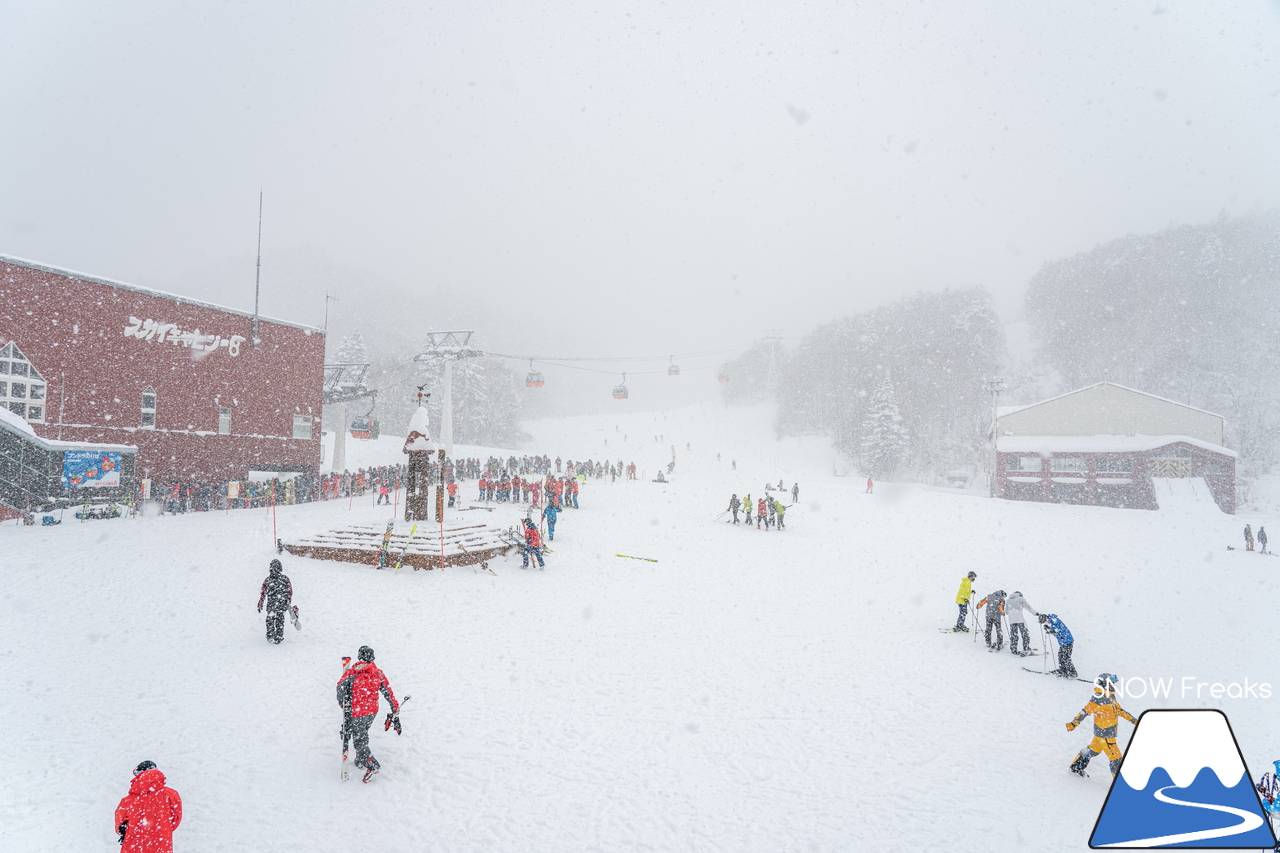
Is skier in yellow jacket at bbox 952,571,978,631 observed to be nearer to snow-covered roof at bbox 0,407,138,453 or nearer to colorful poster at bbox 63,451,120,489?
snow-covered roof at bbox 0,407,138,453

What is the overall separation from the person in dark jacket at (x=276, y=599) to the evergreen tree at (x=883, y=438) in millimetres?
51375

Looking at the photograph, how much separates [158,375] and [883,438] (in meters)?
52.6

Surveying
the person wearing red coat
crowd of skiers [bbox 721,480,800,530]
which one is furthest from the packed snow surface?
crowd of skiers [bbox 721,480,800,530]

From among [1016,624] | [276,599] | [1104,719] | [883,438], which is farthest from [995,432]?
[276,599]

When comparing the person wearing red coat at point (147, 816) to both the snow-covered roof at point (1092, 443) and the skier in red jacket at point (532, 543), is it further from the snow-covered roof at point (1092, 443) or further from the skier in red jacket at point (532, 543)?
the snow-covered roof at point (1092, 443)

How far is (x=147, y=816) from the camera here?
3889 mm

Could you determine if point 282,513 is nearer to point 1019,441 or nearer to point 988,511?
point 988,511

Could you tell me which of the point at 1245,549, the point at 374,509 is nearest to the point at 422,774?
the point at 374,509

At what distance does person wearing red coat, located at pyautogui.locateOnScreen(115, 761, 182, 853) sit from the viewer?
385cm

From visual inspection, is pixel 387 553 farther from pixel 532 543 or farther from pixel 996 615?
pixel 996 615

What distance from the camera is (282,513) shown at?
23188 mm

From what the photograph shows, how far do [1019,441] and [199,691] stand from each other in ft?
149

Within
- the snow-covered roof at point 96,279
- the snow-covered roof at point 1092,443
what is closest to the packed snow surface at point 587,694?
the snow-covered roof at point 96,279

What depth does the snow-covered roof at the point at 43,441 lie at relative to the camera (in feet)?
55.6
